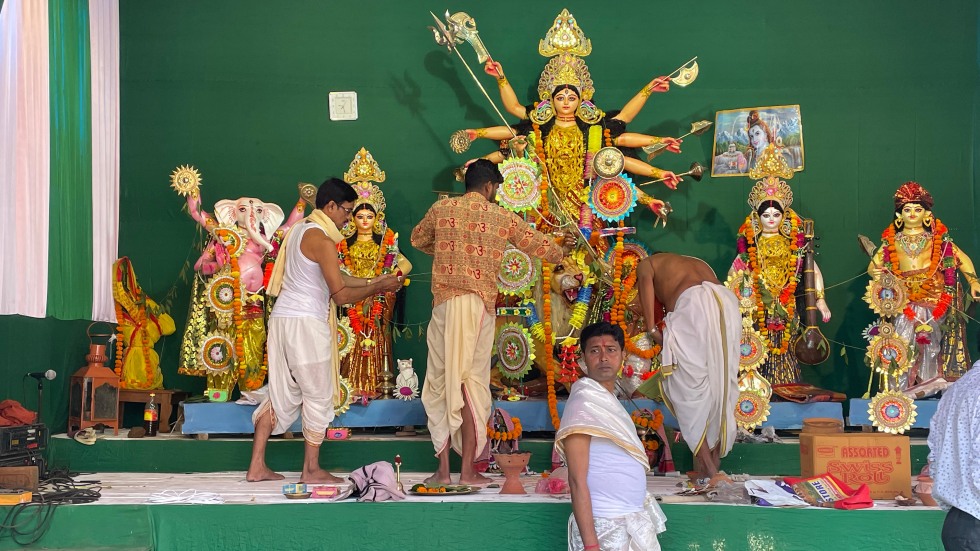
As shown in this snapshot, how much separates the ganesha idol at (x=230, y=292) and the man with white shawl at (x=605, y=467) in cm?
333

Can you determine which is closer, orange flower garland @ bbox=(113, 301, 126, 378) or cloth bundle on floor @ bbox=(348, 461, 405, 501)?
cloth bundle on floor @ bbox=(348, 461, 405, 501)

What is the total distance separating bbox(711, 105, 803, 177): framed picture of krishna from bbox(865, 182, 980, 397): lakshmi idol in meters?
1.10

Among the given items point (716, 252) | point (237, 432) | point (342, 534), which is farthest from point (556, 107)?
point (342, 534)

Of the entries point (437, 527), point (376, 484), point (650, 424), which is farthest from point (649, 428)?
point (376, 484)

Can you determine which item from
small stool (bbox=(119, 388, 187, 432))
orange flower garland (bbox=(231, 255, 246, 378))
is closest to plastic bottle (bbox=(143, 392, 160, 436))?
small stool (bbox=(119, 388, 187, 432))

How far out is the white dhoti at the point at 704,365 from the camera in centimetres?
561

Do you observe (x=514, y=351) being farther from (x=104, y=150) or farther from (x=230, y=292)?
(x=104, y=150)

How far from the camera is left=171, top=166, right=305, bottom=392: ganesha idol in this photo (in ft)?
22.4

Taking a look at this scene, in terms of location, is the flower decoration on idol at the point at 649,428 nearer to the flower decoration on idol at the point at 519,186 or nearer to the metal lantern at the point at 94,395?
the flower decoration on idol at the point at 519,186

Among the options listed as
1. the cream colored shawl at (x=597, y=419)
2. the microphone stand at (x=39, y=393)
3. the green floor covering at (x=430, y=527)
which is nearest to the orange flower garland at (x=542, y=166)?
the green floor covering at (x=430, y=527)

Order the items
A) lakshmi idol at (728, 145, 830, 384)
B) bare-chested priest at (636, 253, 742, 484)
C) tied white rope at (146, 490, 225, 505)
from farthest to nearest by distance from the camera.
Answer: lakshmi idol at (728, 145, 830, 384) < bare-chested priest at (636, 253, 742, 484) < tied white rope at (146, 490, 225, 505)

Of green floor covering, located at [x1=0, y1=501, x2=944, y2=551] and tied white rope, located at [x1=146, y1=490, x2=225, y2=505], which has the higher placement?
tied white rope, located at [x1=146, y1=490, x2=225, y2=505]

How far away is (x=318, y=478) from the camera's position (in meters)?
5.63

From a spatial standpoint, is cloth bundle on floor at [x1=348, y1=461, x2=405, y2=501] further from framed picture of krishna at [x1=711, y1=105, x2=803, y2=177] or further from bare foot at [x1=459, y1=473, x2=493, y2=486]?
framed picture of krishna at [x1=711, y1=105, x2=803, y2=177]
